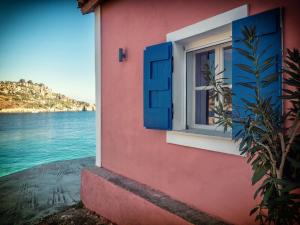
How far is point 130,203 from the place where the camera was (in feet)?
12.4

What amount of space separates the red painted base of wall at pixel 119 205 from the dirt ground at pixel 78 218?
96mm

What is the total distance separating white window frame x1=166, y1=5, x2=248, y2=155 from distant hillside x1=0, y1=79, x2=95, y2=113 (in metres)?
63.9

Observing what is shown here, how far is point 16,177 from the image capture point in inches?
523

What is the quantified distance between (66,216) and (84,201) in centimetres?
43

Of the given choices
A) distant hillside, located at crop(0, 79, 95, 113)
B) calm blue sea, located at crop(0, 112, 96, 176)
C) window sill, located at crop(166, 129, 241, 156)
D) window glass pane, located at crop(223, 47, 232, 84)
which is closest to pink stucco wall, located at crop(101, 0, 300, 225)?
window sill, located at crop(166, 129, 241, 156)

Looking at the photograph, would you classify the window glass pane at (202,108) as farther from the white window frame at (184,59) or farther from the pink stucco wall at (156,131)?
the pink stucco wall at (156,131)

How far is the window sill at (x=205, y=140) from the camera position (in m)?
2.64

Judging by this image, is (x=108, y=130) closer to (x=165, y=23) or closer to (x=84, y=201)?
(x=84, y=201)

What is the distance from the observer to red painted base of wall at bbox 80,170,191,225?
128 inches

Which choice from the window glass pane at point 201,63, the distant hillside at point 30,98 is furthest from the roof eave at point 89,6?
the distant hillside at point 30,98

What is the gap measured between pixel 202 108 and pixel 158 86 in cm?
65

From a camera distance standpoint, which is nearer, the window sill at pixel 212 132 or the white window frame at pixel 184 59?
the white window frame at pixel 184 59

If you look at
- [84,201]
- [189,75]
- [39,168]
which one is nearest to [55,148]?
[39,168]

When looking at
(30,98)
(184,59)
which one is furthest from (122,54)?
(30,98)
